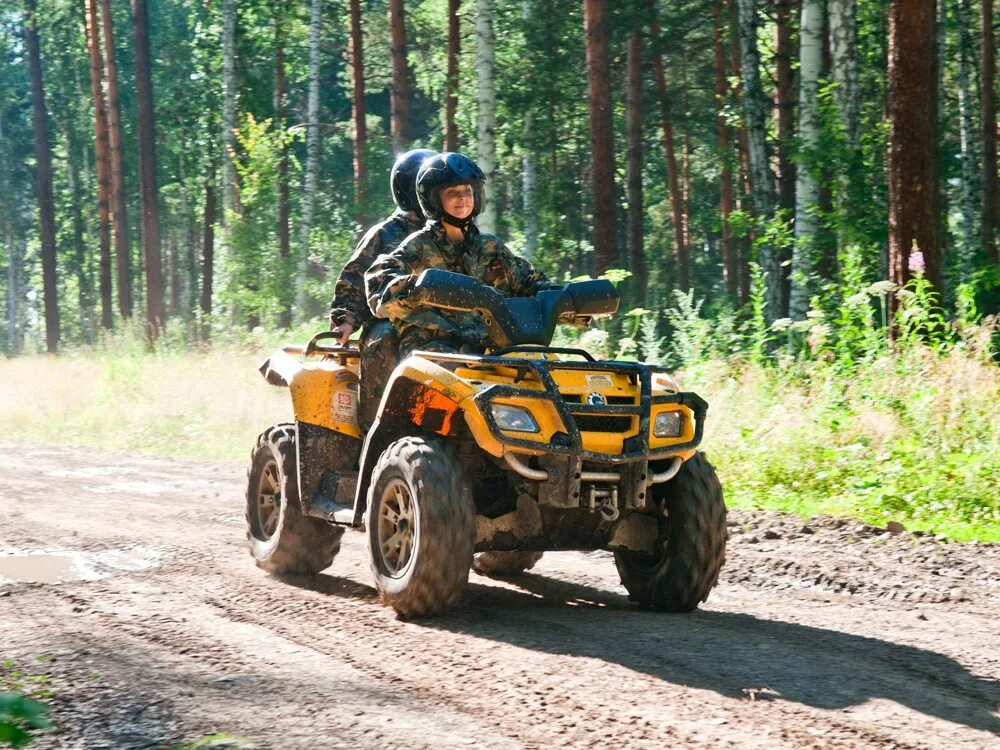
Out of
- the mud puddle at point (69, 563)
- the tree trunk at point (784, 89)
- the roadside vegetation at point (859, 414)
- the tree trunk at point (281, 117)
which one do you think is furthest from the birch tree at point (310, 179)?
the mud puddle at point (69, 563)

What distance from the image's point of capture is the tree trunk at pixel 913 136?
44.2 feet

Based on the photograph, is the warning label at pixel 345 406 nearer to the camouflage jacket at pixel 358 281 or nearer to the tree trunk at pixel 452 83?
the camouflage jacket at pixel 358 281

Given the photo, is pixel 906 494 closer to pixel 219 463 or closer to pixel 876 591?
pixel 876 591

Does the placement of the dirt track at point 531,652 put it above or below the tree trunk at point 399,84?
below

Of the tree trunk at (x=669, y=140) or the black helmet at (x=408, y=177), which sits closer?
the black helmet at (x=408, y=177)

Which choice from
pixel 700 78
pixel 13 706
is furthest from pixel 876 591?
pixel 700 78

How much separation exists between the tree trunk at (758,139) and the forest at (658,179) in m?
0.07

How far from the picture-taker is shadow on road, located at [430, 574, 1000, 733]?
498 centimetres

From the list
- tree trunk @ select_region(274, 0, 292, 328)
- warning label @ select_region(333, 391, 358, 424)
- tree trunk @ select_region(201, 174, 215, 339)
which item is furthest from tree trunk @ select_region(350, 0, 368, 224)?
warning label @ select_region(333, 391, 358, 424)

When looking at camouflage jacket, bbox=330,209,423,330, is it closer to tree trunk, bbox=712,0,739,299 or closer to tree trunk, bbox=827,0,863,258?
tree trunk, bbox=827,0,863,258

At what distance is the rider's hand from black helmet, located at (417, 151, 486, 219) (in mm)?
929

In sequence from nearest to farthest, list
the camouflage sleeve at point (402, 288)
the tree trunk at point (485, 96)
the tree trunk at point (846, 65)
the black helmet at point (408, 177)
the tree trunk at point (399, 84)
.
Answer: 1. the camouflage sleeve at point (402, 288)
2. the black helmet at point (408, 177)
3. the tree trunk at point (846, 65)
4. the tree trunk at point (485, 96)
5. the tree trunk at point (399, 84)

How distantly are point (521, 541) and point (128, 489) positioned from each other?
7.19m

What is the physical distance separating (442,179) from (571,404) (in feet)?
5.07
